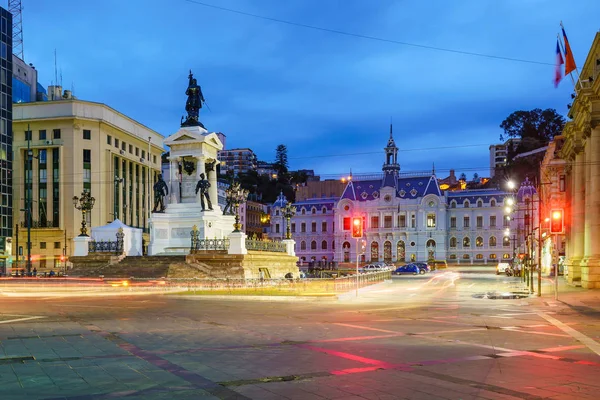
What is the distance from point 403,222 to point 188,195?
320 ft

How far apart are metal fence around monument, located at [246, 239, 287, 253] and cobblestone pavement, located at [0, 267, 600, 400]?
78.4 ft

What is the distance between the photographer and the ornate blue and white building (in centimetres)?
13512

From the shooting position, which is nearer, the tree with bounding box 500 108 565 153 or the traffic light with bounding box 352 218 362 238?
the traffic light with bounding box 352 218 362 238

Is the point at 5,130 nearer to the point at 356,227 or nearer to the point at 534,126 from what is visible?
the point at 356,227

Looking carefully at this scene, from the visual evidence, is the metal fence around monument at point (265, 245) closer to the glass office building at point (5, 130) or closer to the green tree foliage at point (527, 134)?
the glass office building at point (5, 130)

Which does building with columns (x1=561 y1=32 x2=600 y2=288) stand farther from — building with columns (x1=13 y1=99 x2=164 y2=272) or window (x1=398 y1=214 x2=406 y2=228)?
window (x1=398 y1=214 x2=406 y2=228)

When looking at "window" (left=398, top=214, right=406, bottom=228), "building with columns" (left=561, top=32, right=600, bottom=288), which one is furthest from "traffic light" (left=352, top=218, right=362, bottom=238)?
"window" (left=398, top=214, right=406, bottom=228)

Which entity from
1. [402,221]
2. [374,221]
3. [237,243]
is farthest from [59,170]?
[402,221]

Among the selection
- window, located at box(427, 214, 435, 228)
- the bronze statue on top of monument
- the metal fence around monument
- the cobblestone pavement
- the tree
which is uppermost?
the tree

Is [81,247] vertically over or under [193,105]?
under

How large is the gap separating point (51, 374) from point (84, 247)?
4007 centimetres

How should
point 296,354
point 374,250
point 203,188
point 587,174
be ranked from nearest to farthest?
point 296,354 < point 587,174 < point 203,188 < point 374,250

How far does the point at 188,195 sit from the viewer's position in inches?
1902

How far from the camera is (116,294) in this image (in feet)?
111
